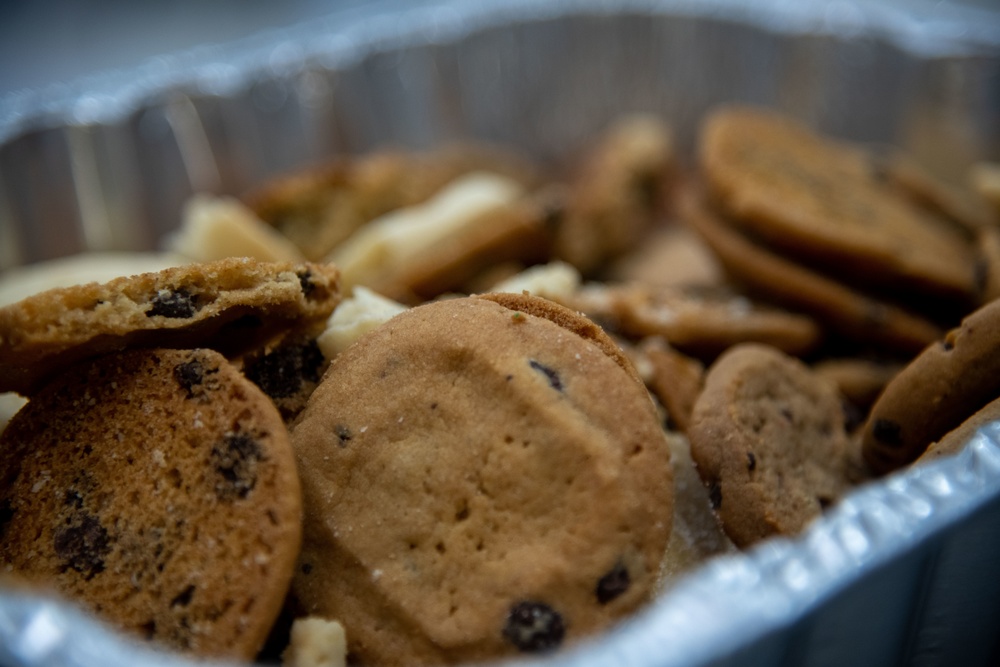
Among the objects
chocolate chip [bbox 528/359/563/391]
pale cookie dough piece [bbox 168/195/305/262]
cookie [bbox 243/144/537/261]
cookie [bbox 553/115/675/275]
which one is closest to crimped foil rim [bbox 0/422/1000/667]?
chocolate chip [bbox 528/359/563/391]

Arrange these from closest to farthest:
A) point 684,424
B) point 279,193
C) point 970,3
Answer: point 684,424 → point 279,193 → point 970,3

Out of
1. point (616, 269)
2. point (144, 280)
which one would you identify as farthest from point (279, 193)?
point (144, 280)

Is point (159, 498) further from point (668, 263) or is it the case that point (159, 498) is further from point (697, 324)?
point (668, 263)

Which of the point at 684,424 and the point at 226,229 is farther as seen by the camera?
the point at 226,229

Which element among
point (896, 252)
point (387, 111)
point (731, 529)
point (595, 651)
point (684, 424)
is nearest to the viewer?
point (595, 651)

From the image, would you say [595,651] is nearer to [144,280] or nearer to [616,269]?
[144,280]

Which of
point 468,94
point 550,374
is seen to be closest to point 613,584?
point 550,374

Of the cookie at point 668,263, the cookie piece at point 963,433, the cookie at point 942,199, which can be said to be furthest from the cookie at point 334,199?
the cookie piece at point 963,433
